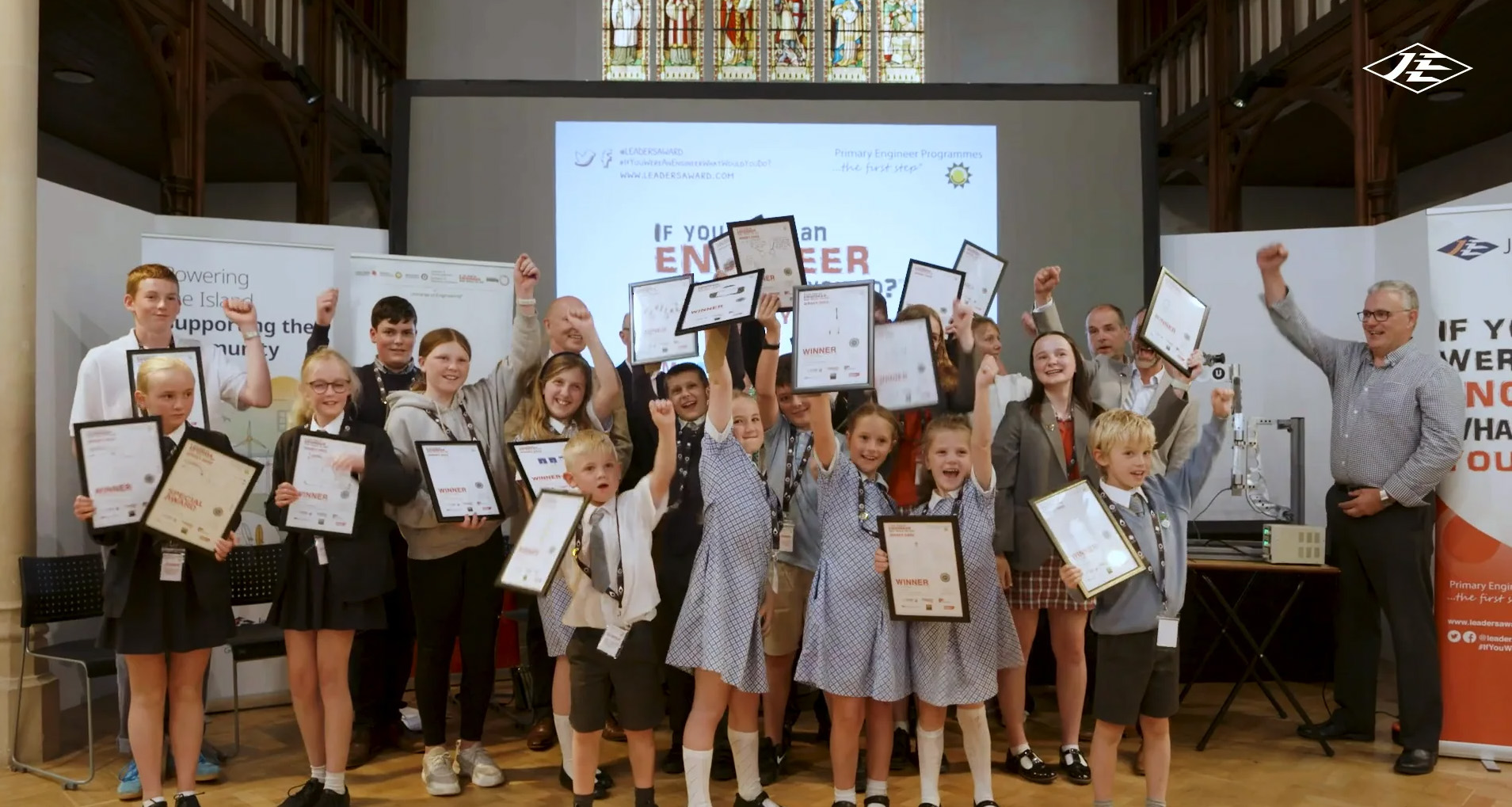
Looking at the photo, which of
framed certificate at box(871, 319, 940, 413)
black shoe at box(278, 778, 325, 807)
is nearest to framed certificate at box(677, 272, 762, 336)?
framed certificate at box(871, 319, 940, 413)

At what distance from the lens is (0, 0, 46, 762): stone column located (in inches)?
164

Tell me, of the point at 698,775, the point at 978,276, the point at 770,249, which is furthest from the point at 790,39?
the point at 698,775

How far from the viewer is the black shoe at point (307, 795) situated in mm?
3402

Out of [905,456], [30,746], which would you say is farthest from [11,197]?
[905,456]

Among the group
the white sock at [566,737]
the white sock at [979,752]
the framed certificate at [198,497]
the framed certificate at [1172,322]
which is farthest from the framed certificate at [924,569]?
the framed certificate at [198,497]

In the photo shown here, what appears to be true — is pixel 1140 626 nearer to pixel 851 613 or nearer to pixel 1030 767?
pixel 851 613

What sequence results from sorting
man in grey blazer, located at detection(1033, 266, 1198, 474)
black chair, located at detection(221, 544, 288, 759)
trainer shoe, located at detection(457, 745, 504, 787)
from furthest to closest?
black chair, located at detection(221, 544, 288, 759)
trainer shoe, located at detection(457, 745, 504, 787)
man in grey blazer, located at detection(1033, 266, 1198, 474)

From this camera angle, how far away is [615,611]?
10.2 feet

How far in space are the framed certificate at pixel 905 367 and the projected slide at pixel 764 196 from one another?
2.35 m

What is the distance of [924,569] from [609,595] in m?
0.93

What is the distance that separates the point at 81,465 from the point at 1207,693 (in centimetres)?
493

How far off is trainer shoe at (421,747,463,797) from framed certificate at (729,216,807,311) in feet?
6.48

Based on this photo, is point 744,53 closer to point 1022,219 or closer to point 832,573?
point 1022,219

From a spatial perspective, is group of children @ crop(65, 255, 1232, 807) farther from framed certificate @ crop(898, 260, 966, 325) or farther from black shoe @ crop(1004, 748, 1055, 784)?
framed certificate @ crop(898, 260, 966, 325)
